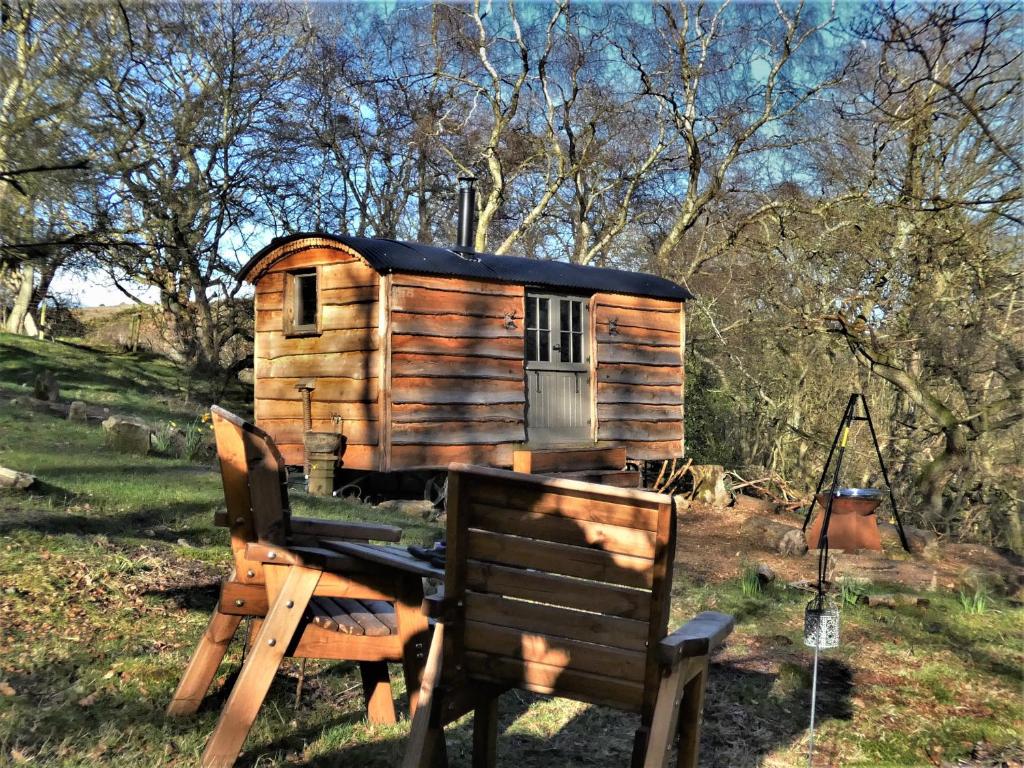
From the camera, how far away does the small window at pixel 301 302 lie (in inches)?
438

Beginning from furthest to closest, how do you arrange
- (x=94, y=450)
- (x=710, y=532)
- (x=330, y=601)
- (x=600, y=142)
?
(x=600, y=142) → (x=710, y=532) → (x=94, y=450) → (x=330, y=601)

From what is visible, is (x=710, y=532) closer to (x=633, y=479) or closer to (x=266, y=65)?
(x=633, y=479)

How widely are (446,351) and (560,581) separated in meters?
8.12

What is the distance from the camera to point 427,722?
2.54 metres

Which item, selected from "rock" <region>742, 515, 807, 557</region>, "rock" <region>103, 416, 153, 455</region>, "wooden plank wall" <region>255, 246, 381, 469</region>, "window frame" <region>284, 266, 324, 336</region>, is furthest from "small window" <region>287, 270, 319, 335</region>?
"rock" <region>742, 515, 807, 557</region>

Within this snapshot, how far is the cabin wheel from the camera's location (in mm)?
11016

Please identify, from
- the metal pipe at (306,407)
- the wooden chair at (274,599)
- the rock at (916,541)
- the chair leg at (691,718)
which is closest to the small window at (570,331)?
the metal pipe at (306,407)

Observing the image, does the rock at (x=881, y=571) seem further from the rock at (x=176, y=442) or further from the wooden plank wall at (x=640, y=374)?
the rock at (x=176, y=442)

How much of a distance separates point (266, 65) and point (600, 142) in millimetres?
7338

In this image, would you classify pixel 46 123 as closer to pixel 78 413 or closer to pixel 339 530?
pixel 339 530

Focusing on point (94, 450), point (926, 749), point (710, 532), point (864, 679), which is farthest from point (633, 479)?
point (926, 749)

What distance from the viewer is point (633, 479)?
1242 cm

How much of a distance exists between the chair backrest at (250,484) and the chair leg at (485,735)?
90cm

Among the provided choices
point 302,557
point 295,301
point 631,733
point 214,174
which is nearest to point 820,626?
point 631,733
